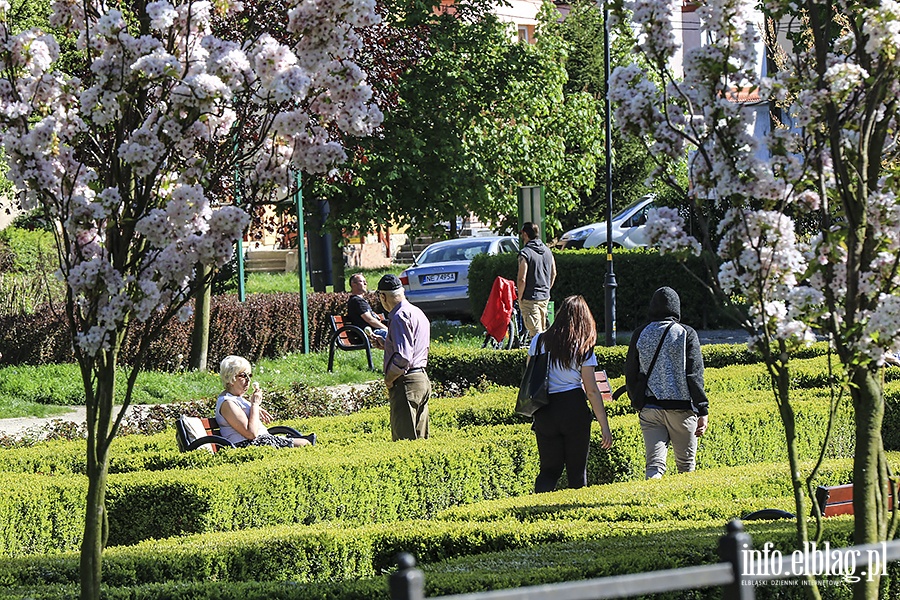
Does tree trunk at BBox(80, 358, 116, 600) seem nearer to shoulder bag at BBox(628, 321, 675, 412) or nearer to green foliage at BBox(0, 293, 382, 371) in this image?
shoulder bag at BBox(628, 321, 675, 412)

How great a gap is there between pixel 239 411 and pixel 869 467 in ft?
17.8

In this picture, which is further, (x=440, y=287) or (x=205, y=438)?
(x=440, y=287)

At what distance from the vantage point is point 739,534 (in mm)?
2768

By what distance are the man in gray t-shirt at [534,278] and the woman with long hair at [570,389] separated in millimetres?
7382

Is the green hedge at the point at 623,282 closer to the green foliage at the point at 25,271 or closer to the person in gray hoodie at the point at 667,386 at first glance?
the green foliage at the point at 25,271

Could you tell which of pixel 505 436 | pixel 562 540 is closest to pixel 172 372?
pixel 505 436

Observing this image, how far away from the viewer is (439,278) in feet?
78.6

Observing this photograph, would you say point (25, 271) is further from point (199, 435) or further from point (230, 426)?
point (230, 426)

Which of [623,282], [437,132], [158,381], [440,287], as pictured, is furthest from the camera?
[440,287]

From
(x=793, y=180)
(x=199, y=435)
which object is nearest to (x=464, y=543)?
(x=793, y=180)

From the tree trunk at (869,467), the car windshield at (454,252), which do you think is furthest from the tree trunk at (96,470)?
the car windshield at (454,252)

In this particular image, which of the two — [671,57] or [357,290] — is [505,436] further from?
[357,290]

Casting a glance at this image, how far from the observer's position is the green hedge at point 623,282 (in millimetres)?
21234

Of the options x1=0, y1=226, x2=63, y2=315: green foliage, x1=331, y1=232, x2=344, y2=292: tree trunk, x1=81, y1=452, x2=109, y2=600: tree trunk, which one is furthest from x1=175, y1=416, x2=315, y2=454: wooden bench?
x1=331, y1=232, x2=344, y2=292: tree trunk
